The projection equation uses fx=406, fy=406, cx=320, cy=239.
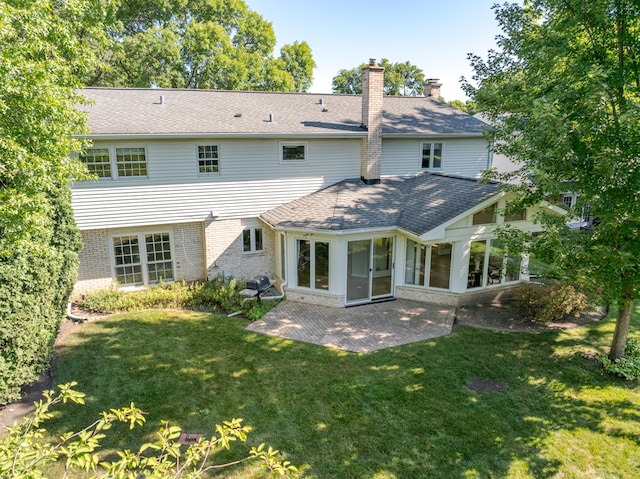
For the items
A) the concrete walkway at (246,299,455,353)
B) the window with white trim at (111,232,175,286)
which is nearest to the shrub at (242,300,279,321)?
the concrete walkway at (246,299,455,353)

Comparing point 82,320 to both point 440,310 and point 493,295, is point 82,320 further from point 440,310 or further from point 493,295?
point 493,295

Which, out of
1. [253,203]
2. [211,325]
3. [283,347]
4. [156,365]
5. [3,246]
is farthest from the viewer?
[253,203]

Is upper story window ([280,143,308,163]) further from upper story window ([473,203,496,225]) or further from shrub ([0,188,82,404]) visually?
shrub ([0,188,82,404])

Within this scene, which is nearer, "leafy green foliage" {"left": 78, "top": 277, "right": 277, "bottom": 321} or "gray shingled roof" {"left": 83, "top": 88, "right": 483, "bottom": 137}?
"leafy green foliage" {"left": 78, "top": 277, "right": 277, "bottom": 321}

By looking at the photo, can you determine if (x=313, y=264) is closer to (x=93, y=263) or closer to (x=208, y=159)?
(x=208, y=159)

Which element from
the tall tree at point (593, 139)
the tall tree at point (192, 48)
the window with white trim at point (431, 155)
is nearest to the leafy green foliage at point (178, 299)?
the tall tree at point (593, 139)

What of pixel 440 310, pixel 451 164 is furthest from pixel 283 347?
pixel 451 164

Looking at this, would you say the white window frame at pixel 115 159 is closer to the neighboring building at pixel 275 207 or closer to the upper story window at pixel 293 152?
the neighboring building at pixel 275 207
